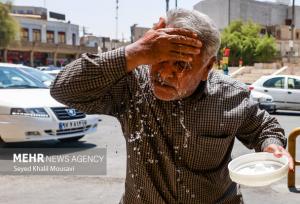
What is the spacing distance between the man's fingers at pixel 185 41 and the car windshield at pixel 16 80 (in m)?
7.91

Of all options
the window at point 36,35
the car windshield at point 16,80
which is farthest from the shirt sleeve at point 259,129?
the window at point 36,35

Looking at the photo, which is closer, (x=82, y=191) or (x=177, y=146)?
(x=177, y=146)

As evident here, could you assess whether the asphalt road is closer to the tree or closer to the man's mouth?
the man's mouth

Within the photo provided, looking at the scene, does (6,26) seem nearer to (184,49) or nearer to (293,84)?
(293,84)

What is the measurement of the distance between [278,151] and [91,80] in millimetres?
743

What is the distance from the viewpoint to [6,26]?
55.8m

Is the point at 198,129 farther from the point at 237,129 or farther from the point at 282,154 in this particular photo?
the point at 282,154

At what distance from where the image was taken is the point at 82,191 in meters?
6.04

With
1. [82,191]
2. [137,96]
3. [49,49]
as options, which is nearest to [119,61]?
[137,96]

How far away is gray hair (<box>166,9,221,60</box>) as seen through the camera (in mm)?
1748

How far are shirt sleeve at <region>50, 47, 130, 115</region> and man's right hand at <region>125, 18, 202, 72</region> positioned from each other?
0.07m

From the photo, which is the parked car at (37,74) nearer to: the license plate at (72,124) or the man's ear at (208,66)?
the license plate at (72,124)

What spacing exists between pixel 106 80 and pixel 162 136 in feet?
1.10

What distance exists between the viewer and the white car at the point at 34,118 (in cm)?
844
